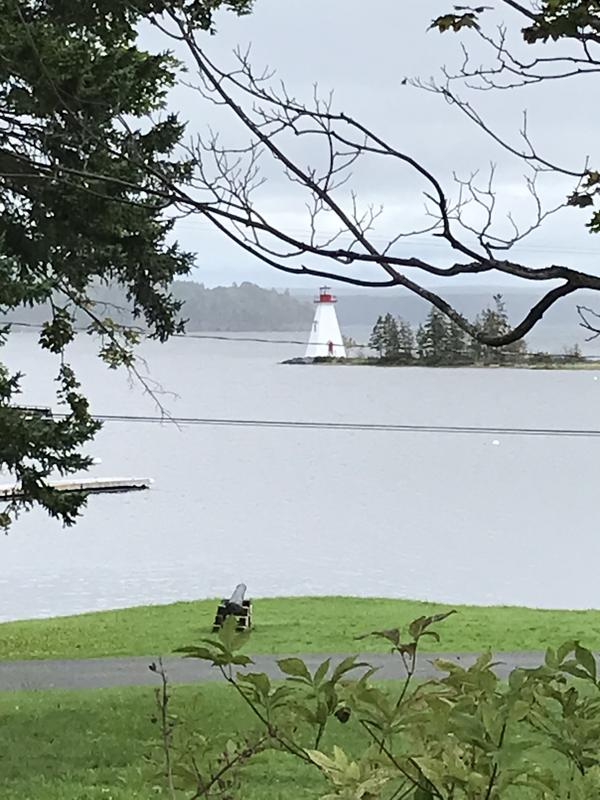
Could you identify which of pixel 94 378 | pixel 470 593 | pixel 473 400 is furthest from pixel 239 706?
pixel 473 400

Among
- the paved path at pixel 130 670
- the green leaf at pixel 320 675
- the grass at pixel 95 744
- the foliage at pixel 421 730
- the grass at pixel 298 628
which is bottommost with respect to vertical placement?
the grass at pixel 298 628

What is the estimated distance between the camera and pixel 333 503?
17719 mm

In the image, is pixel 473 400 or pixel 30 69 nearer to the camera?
pixel 30 69

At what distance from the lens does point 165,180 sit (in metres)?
1.67

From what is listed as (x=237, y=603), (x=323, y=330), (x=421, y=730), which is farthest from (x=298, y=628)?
(x=421, y=730)

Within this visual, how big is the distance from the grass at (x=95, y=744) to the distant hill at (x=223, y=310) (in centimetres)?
216

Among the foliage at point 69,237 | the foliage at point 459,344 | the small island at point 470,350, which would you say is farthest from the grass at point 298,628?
the foliage at point 459,344

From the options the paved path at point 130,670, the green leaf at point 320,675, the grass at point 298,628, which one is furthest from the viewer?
the grass at point 298,628

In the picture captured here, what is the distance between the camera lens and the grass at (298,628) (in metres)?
9.40

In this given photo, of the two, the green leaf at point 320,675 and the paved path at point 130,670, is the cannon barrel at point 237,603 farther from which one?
the green leaf at point 320,675

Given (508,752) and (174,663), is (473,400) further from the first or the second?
(508,752)

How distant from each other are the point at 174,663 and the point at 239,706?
1.96 metres

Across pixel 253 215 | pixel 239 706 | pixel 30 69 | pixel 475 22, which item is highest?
pixel 30 69

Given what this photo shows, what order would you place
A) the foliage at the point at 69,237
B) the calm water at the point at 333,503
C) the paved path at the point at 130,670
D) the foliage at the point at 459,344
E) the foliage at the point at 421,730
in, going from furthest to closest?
the calm water at the point at 333,503 < the paved path at the point at 130,670 < the foliage at the point at 69,237 < the foliage at the point at 459,344 < the foliage at the point at 421,730
